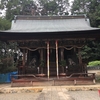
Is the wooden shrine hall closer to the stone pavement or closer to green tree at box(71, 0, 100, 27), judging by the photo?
the stone pavement

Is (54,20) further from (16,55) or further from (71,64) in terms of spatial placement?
(16,55)

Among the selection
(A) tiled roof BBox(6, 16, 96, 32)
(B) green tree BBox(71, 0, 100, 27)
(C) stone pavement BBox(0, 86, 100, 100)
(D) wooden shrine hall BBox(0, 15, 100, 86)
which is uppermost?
(B) green tree BBox(71, 0, 100, 27)

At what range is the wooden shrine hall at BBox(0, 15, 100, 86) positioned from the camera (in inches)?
446

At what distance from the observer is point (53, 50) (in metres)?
13.7

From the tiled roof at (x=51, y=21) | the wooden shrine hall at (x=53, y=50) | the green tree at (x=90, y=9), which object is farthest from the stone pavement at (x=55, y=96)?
the green tree at (x=90, y=9)

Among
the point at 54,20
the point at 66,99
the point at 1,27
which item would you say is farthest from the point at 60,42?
the point at 1,27

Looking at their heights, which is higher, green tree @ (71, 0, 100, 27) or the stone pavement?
green tree @ (71, 0, 100, 27)

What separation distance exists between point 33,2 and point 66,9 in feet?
27.8

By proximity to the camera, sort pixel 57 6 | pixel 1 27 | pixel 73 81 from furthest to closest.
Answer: pixel 57 6
pixel 1 27
pixel 73 81

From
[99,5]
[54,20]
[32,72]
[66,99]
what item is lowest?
[66,99]

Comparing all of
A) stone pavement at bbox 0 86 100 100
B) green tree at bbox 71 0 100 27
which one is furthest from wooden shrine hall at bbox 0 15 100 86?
green tree at bbox 71 0 100 27

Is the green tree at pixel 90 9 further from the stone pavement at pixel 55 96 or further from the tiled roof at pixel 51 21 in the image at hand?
the stone pavement at pixel 55 96

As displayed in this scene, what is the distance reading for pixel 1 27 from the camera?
2092 cm

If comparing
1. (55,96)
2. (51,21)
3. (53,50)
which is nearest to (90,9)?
(51,21)
